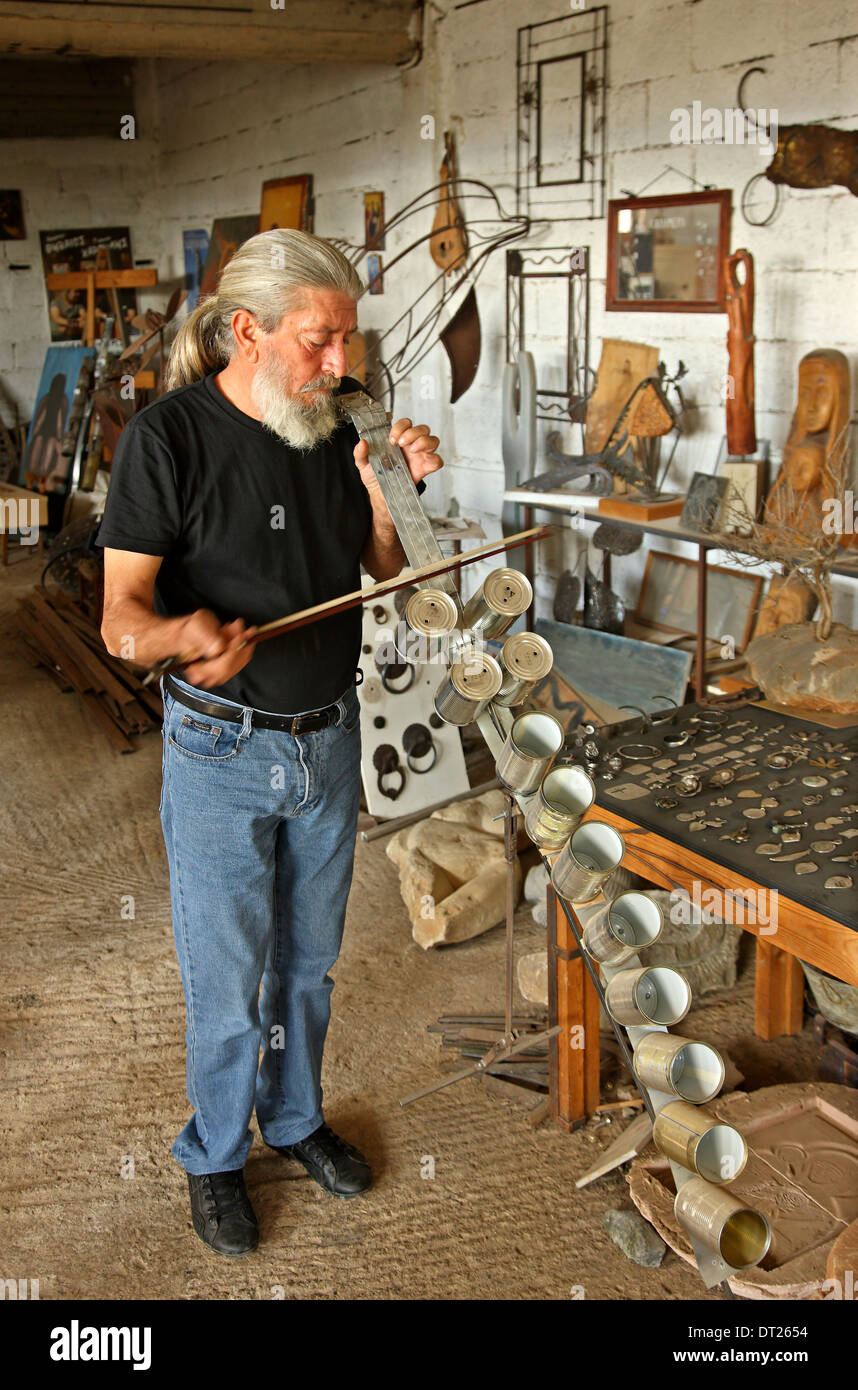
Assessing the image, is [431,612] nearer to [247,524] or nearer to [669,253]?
[247,524]

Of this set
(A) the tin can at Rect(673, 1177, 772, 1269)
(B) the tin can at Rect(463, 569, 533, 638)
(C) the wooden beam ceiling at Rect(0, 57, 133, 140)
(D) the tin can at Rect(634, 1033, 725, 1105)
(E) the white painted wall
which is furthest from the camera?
(C) the wooden beam ceiling at Rect(0, 57, 133, 140)

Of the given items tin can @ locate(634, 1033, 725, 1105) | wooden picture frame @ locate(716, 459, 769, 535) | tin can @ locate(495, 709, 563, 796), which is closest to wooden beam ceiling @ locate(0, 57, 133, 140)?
wooden picture frame @ locate(716, 459, 769, 535)

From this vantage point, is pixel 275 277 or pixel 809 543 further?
pixel 809 543

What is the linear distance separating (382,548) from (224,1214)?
59.9 inches

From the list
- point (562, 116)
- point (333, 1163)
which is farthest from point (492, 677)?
point (562, 116)

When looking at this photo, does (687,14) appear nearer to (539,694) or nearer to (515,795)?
(539,694)

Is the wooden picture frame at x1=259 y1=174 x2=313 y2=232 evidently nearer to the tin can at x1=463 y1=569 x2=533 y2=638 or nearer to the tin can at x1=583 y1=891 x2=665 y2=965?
the tin can at x1=463 y1=569 x2=533 y2=638

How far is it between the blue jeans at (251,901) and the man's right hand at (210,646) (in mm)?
306

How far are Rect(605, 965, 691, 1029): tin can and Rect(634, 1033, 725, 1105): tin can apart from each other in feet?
0.15

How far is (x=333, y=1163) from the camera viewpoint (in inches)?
112

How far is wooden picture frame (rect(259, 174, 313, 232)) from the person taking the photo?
7.80m

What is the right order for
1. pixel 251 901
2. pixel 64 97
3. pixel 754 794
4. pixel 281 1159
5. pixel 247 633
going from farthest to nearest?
pixel 64 97, pixel 281 1159, pixel 754 794, pixel 251 901, pixel 247 633

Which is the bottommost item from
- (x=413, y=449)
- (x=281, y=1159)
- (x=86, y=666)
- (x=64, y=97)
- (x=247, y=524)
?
(x=281, y=1159)

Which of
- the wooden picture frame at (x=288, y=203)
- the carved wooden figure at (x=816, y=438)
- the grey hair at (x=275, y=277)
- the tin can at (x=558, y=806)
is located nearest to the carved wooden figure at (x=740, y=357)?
the carved wooden figure at (x=816, y=438)
